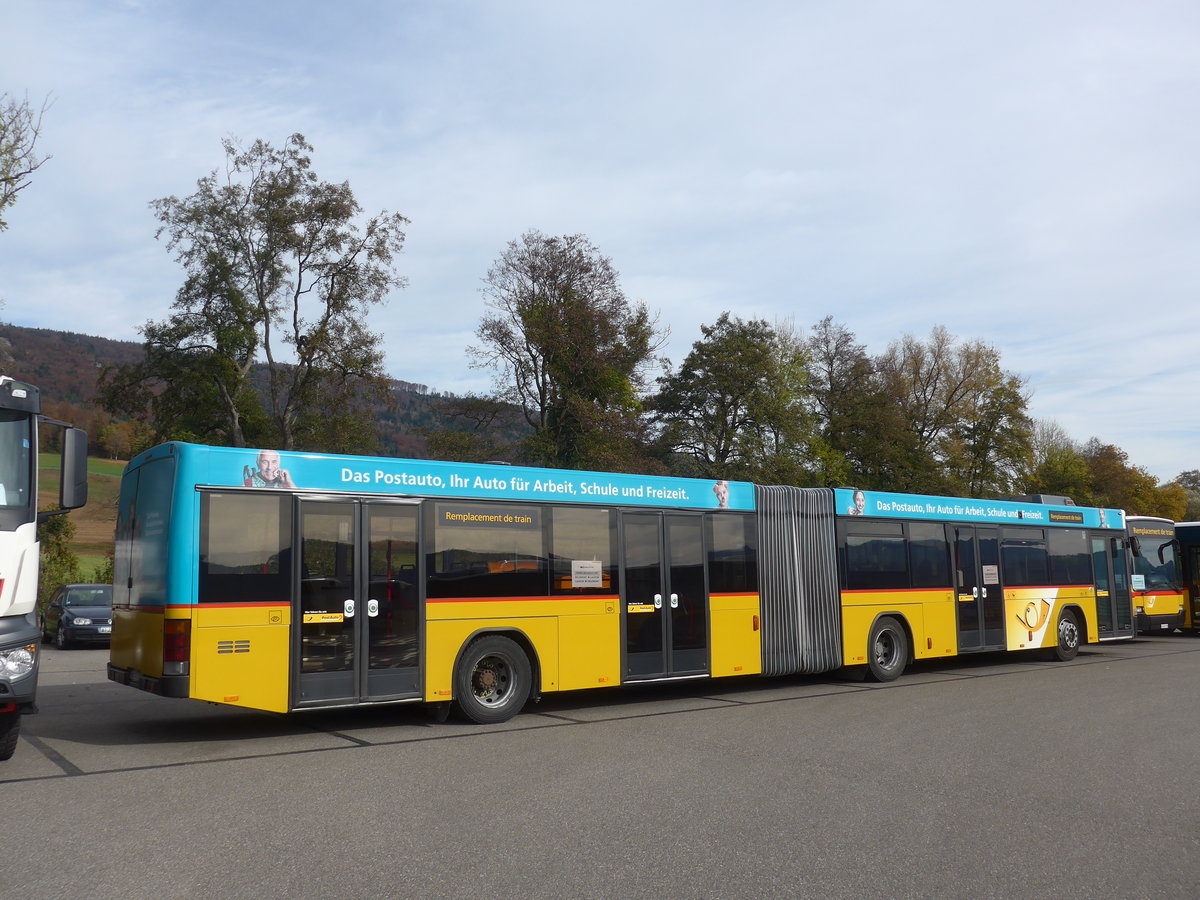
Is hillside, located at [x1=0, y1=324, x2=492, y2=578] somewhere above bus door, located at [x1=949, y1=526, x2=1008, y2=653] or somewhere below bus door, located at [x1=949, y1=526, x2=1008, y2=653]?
above

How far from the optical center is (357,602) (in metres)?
10.2

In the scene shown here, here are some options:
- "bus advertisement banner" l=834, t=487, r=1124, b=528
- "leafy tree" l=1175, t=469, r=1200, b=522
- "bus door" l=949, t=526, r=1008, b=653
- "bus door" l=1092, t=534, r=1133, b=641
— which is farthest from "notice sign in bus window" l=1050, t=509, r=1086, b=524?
"leafy tree" l=1175, t=469, r=1200, b=522

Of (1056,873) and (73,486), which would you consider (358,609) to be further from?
(1056,873)

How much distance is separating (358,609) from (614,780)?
3580 millimetres

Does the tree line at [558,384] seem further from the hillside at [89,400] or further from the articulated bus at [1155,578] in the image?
the articulated bus at [1155,578]

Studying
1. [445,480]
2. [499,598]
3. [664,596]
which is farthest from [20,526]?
[664,596]

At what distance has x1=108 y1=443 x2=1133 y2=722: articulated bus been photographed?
9.50 m

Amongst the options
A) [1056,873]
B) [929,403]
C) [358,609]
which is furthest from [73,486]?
[929,403]

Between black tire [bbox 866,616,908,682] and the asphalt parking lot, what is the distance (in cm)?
290

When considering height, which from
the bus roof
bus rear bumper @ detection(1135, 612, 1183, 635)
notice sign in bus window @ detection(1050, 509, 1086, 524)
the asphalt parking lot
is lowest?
the asphalt parking lot

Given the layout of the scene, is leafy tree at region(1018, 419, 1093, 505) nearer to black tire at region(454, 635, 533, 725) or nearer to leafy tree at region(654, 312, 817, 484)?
leafy tree at region(654, 312, 817, 484)

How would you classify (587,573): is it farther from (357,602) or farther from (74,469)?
(74,469)

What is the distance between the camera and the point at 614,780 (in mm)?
7965

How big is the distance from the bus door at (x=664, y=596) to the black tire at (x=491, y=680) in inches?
64.8
